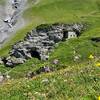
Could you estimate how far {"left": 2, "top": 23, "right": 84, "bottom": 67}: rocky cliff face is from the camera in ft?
→ 277

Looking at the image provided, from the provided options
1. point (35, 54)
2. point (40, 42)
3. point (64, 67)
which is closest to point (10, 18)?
point (40, 42)

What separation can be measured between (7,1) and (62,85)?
7012 inches

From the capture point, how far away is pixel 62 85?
1956 cm

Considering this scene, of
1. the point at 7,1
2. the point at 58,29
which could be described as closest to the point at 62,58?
the point at 58,29

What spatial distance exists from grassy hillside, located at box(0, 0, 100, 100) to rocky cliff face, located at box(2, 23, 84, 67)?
2.13 meters

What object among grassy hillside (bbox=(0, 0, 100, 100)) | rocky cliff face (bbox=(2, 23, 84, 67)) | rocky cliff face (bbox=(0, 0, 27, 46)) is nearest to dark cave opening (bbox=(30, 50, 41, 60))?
rocky cliff face (bbox=(2, 23, 84, 67))

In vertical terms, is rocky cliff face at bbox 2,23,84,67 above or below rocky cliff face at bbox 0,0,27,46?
above

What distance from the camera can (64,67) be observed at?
46.6m

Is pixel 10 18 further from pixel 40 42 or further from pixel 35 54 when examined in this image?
pixel 35 54

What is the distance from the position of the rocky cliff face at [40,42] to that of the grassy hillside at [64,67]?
7.00 ft

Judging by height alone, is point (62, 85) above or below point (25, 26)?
above

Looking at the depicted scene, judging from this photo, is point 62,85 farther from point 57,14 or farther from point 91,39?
point 57,14

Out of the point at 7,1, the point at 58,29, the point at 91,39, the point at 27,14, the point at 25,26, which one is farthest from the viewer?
the point at 7,1

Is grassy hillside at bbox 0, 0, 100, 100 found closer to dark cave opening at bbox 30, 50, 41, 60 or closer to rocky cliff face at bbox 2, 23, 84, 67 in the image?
dark cave opening at bbox 30, 50, 41, 60
